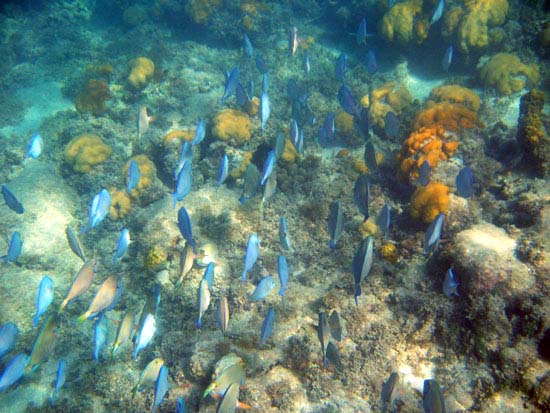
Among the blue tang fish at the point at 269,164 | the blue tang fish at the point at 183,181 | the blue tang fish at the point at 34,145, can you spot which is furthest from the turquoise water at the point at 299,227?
the blue tang fish at the point at 34,145

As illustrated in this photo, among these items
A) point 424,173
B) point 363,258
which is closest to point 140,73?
point 424,173

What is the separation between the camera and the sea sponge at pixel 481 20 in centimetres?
966

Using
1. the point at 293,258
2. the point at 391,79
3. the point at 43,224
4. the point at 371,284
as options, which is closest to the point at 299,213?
the point at 293,258

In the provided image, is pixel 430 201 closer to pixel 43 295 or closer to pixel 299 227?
pixel 299 227

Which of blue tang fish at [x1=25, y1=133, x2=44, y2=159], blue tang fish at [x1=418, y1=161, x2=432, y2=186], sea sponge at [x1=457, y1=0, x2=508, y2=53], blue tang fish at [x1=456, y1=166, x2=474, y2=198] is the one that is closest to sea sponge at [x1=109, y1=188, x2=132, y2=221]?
blue tang fish at [x1=25, y1=133, x2=44, y2=159]

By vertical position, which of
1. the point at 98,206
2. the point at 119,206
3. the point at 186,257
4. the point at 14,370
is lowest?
the point at 119,206

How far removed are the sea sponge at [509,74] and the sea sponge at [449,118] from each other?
2.99 meters

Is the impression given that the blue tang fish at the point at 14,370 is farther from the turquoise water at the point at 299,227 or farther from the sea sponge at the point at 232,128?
the sea sponge at the point at 232,128

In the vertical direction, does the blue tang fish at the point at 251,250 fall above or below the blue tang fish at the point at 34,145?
above

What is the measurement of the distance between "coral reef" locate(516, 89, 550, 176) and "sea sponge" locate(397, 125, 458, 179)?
130 cm

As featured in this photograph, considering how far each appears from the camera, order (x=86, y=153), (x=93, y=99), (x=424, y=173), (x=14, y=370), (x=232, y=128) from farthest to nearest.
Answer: (x=93, y=99) → (x=86, y=153) → (x=232, y=128) → (x=424, y=173) → (x=14, y=370)

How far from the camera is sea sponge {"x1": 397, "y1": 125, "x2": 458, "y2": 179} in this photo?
624cm

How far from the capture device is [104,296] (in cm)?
361

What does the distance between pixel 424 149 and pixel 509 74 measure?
5166mm
